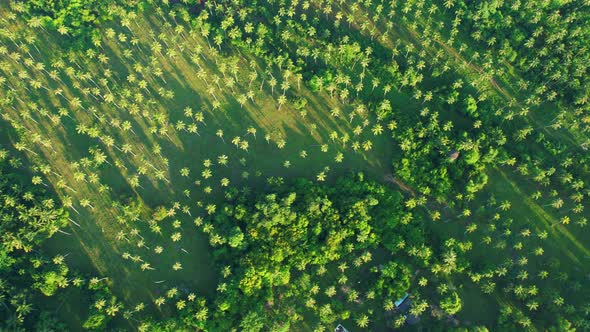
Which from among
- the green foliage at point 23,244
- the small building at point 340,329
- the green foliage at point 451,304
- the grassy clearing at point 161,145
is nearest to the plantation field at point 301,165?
the green foliage at point 451,304

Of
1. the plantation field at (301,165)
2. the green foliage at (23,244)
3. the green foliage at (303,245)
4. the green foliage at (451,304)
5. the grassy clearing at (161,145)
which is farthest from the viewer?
the grassy clearing at (161,145)

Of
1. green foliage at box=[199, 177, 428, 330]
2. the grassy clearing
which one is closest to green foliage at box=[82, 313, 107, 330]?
the grassy clearing

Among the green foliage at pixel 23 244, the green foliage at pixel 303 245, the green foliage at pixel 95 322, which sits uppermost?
the green foliage at pixel 23 244

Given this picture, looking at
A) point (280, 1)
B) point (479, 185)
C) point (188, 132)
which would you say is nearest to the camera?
point (479, 185)

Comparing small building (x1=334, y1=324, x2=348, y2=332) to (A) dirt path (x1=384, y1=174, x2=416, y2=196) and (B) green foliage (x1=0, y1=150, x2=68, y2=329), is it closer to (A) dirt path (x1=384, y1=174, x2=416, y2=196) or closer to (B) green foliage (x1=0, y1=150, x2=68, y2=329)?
(A) dirt path (x1=384, y1=174, x2=416, y2=196)

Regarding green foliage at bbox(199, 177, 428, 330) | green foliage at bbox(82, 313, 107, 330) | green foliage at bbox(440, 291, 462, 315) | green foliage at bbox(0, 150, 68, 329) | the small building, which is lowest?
green foliage at bbox(440, 291, 462, 315)

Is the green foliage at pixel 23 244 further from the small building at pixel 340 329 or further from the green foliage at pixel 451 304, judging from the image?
the green foliage at pixel 451 304

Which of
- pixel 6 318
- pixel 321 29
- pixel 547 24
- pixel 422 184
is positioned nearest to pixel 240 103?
pixel 321 29

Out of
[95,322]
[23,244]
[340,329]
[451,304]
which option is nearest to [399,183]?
[451,304]

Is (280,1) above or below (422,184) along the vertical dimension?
above

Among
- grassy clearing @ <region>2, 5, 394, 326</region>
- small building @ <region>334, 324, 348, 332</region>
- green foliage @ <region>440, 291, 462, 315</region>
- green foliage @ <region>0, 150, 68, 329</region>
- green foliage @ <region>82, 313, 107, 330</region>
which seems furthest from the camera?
grassy clearing @ <region>2, 5, 394, 326</region>

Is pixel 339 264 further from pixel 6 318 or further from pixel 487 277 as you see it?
pixel 6 318
